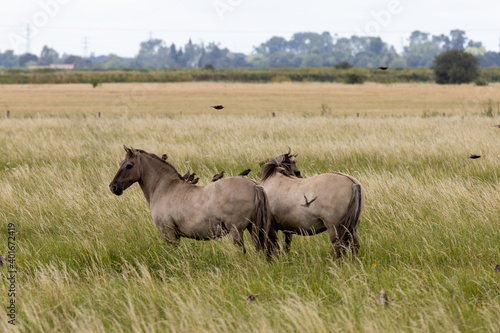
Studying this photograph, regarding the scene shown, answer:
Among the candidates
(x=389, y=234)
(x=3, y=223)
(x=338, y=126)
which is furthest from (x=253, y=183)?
(x=338, y=126)

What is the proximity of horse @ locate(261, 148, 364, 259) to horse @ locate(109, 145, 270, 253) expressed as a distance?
1.04 ft

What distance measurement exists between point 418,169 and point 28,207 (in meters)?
7.86

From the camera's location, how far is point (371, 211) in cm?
900

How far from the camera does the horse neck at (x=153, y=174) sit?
24.7ft

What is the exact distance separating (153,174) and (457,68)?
76.6 metres

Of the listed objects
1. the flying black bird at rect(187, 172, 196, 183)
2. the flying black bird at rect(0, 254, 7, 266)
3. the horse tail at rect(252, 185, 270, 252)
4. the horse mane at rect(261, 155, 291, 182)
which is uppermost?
the horse mane at rect(261, 155, 291, 182)

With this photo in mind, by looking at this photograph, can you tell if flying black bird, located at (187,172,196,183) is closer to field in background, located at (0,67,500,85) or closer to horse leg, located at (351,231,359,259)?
horse leg, located at (351,231,359,259)

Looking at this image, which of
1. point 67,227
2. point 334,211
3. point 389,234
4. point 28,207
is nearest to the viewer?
point 334,211

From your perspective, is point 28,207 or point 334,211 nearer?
point 334,211

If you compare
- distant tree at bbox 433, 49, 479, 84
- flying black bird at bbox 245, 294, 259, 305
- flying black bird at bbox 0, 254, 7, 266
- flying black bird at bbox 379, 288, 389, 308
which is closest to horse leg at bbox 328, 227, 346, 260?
flying black bird at bbox 379, 288, 389, 308

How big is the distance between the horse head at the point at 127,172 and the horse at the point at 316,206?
1.52 meters

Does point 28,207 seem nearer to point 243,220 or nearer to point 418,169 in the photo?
point 243,220

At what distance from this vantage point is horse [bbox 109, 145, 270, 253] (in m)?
6.67

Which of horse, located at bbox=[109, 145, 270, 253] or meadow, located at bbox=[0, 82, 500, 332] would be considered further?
horse, located at bbox=[109, 145, 270, 253]
